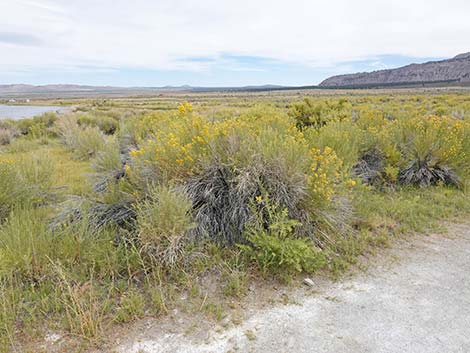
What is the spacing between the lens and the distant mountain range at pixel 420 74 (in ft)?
461

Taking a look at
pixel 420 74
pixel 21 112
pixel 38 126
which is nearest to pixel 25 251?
pixel 38 126

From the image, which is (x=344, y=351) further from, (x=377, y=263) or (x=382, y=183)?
(x=382, y=183)

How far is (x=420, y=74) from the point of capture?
16588cm

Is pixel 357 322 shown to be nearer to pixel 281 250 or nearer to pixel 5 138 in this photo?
pixel 281 250

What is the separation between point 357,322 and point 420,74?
193m

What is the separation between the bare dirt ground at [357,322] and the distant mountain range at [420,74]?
146 metres

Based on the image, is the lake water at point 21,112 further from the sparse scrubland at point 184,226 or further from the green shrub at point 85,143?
the sparse scrubland at point 184,226

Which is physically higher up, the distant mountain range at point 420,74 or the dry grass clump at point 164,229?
the distant mountain range at point 420,74

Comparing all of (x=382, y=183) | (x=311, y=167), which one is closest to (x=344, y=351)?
(x=311, y=167)

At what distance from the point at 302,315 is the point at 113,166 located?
4.95 meters

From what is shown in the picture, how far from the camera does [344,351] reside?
8.81 ft

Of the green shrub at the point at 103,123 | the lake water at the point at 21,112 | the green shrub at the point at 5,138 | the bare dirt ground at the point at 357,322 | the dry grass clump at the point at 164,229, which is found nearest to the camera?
the bare dirt ground at the point at 357,322

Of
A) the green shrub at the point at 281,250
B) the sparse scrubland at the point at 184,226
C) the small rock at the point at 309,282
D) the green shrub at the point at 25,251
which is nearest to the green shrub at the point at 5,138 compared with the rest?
the sparse scrubland at the point at 184,226

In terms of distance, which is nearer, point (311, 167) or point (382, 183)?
point (311, 167)
